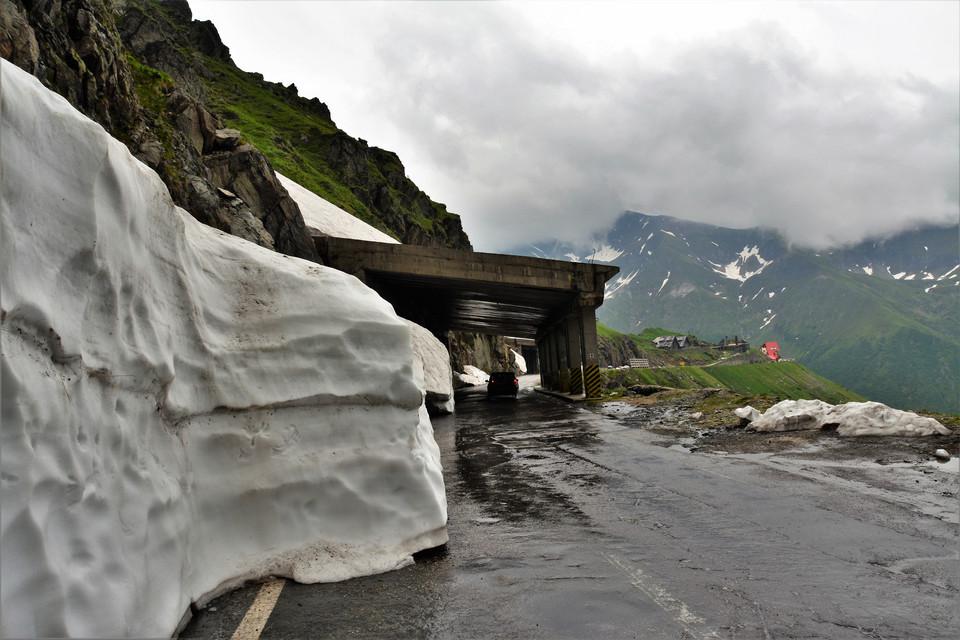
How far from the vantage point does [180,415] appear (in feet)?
11.3

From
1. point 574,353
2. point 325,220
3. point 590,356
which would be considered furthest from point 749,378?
point 325,220

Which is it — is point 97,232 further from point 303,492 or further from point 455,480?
point 455,480

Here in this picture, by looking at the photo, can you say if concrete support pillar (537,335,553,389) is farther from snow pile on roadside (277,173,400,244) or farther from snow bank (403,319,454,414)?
snow bank (403,319,454,414)

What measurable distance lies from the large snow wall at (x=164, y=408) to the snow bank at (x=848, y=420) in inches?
364

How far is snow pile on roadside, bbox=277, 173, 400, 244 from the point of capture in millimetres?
24297

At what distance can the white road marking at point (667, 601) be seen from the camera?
304 cm

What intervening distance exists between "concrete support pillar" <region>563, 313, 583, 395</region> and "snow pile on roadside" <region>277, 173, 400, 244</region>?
10.8m

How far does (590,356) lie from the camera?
26.6m

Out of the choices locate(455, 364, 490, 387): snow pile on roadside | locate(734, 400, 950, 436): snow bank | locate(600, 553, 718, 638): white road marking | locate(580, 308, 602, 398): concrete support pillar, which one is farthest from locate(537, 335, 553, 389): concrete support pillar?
locate(600, 553, 718, 638): white road marking

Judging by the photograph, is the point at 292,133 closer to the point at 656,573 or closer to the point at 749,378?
the point at 656,573

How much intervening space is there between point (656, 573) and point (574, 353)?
79.4ft

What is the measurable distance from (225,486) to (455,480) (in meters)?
4.66

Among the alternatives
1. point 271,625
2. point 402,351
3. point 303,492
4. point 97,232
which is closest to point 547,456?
point 402,351

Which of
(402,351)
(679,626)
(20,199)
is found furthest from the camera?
(402,351)
